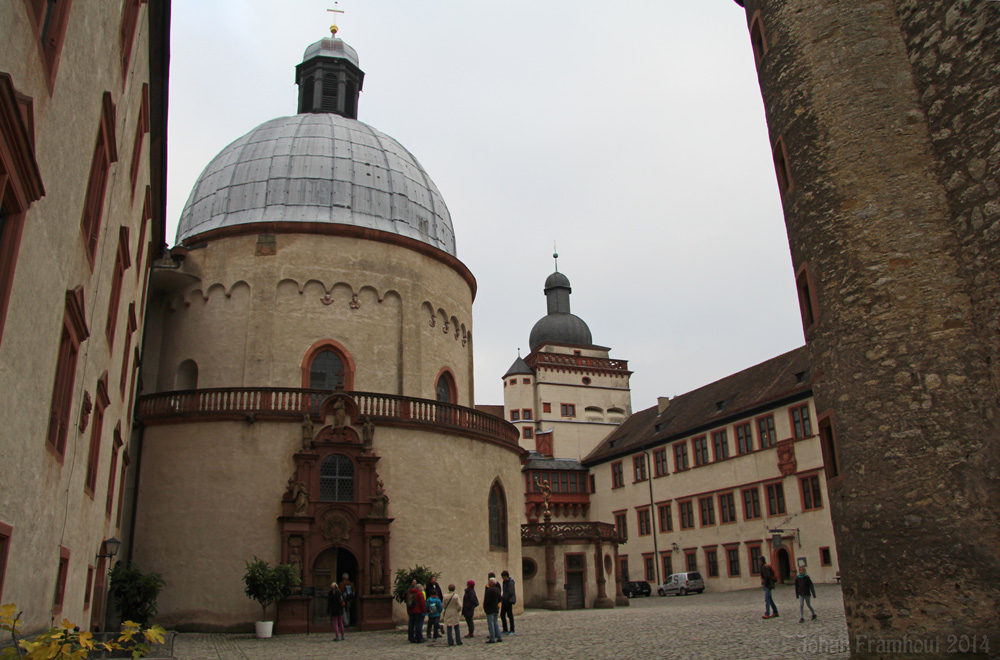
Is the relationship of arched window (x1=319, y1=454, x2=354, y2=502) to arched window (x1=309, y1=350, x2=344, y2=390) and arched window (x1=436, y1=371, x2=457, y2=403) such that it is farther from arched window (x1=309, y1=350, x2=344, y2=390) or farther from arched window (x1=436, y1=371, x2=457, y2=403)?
arched window (x1=436, y1=371, x2=457, y2=403)

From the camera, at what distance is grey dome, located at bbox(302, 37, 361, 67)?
34.9 meters

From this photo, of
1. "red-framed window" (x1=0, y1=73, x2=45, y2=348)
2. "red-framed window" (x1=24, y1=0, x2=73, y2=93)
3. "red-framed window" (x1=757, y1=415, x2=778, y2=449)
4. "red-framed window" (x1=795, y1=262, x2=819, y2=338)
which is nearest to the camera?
"red-framed window" (x1=0, y1=73, x2=45, y2=348)

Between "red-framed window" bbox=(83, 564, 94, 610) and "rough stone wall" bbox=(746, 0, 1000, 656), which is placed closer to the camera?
"rough stone wall" bbox=(746, 0, 1000, 656)

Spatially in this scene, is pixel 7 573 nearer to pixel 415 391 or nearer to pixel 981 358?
pixel 981 358

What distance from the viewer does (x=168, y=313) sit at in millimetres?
25828

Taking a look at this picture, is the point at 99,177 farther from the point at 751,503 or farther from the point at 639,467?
the point at 639,467

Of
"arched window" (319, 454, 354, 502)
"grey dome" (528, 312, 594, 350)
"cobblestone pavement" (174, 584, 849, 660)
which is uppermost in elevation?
"grey dome" (528, 312, 594, 350)

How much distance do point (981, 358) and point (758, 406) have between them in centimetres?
2986

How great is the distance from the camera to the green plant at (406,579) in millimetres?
20281

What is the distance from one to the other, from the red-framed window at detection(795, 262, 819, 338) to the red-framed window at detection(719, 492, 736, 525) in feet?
101

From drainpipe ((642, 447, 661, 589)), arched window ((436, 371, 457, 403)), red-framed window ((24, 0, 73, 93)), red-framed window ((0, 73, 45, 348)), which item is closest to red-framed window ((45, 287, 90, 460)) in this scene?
red-framed window ((0, 73, 45, 348))

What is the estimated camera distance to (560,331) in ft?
245

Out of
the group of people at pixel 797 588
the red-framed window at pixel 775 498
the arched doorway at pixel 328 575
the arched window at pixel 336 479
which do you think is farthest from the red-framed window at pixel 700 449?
the arched doorway at pixel 328 575

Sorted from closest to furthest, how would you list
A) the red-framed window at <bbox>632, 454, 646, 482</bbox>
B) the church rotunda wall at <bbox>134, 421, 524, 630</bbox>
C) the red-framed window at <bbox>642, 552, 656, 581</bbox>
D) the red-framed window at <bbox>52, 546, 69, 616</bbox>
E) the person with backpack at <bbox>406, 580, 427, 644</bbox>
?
the red-framed window at <bbox>52, 546, 69, 616</bbox>
the person with backpack at <bbox>406, 580, 427, 644</bbox>
the church rotunda wall at <bbox>134, 421, 524, 630</bbox>
the red-framed window at <bbox>642, 552, 656, 581</bbox>
the red-framed window at <bbox>632, 454, 646, 482</bbox>
